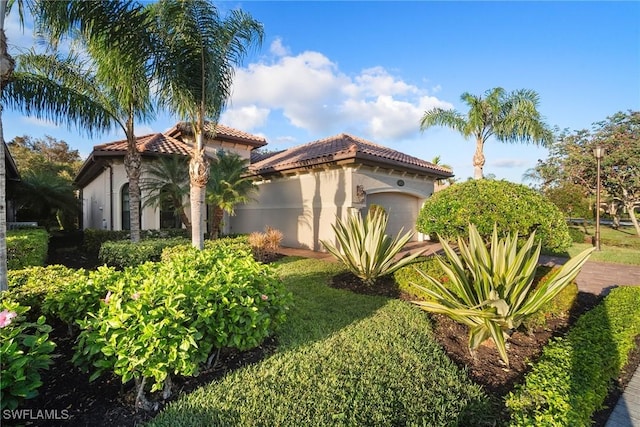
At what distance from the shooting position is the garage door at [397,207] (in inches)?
560

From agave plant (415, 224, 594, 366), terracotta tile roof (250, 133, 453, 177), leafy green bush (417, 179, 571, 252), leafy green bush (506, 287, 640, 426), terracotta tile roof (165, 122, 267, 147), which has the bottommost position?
leafy green bush (506, 287, 640, 426)

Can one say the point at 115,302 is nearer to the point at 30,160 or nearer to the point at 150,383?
the point at 150,383

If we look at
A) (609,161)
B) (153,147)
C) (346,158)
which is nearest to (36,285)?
(346,158)

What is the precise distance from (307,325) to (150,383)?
230 cm

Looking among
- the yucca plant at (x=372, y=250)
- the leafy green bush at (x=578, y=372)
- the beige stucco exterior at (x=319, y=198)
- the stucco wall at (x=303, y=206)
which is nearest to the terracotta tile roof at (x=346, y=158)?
the beige stucco exterior at (x=319, y=198)

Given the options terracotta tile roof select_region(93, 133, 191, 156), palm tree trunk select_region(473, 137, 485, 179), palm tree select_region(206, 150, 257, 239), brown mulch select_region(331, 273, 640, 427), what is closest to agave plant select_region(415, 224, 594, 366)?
brown mulch select_region(331, 273, 640, 427)

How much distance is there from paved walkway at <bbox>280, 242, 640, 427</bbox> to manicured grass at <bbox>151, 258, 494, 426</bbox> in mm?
1529

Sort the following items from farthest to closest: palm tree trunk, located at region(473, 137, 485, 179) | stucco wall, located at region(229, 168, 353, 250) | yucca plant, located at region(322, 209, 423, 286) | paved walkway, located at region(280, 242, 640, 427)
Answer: palm tree trunk, located at region(473, 137, 485, 179) < stucco wall, located at region(229, 168, 353, 250) < yucca plant, located at region(322, 209, 423, 286) < paved walkway, located at region(280, 242, 640, 427)

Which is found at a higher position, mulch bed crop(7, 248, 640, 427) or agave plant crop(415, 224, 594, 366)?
agave plant crop(415, 224, 594, 366)

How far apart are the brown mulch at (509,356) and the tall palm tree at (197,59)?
7079 millimetres

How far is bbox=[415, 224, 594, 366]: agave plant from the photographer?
3.89 metres

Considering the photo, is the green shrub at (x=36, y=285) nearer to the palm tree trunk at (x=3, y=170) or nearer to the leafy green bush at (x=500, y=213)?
the palm tree trunk at (x=3, y=170)

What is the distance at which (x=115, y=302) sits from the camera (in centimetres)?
285

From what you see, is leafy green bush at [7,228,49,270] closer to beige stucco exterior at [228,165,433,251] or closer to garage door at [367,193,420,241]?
beige stucco exterior at [228,165,433,251]
